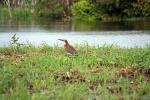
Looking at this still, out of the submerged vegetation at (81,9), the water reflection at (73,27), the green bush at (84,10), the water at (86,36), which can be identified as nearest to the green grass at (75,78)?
the water at (86,36)

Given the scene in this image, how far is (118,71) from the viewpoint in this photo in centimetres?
1008

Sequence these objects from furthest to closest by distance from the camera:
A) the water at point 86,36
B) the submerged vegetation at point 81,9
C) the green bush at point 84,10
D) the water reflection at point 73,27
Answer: the green bush at point 84,10
the submerged vegetation at point 81,9
the water reflection at point 73,27
the water at point 86,36

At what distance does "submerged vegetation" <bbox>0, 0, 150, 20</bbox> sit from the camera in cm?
5734

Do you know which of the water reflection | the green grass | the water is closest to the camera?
the green grass

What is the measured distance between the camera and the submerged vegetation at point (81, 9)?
57.3 meters

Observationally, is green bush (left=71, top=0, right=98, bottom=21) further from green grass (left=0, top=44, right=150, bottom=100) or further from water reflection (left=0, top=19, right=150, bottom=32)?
green grass (left=0, top=44, right=150, bottom=100)

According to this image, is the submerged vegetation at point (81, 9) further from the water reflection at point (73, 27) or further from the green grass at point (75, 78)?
the green grass at point (75, 78)

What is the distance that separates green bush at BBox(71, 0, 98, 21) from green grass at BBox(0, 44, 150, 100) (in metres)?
50.5

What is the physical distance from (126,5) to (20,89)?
5081 centimetres

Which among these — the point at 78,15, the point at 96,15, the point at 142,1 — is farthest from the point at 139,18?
the point at 78,15

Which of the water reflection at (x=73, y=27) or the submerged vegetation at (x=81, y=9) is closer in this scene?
the water reflection at (x=73, y=27)

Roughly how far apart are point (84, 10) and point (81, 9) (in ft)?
1.83

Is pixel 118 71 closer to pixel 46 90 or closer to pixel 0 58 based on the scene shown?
pixel 46 90

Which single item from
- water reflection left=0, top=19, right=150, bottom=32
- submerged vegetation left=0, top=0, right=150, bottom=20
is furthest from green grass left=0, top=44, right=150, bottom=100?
submerged vegetation left=0, top=0, right=150, bottom=20
